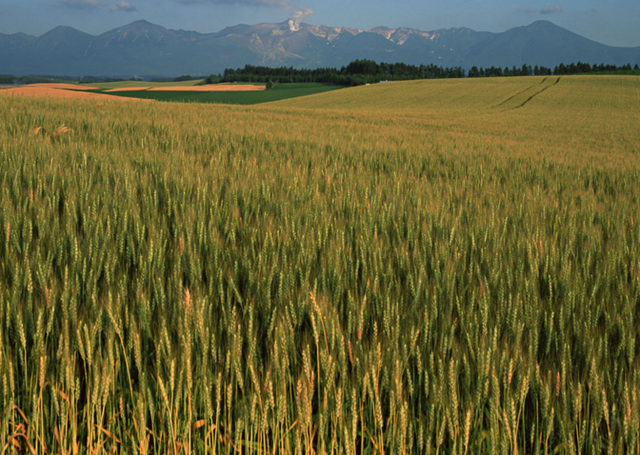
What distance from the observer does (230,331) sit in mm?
1001

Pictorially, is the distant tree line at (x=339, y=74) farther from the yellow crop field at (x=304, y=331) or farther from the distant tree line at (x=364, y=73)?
the yellow crop field at (x=304, y=331)

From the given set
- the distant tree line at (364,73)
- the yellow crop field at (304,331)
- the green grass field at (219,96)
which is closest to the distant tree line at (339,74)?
the distant tree line at (364,73)

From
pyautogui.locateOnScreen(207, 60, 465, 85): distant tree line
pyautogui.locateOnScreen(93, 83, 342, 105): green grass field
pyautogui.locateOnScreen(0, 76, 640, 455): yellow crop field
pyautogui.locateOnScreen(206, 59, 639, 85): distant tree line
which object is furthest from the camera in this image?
pyautogui.locateOnScreen(206, 59, 639, 85): distant tree line

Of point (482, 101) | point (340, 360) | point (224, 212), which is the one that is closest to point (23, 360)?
point (340, 360)

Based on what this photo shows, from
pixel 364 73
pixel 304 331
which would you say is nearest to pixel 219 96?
pixel 364 73

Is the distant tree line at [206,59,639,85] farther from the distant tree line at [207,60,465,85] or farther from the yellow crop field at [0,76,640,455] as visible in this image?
the yellow crop field at [0,76,640,455]

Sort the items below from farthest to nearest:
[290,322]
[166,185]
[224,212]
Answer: [166,185], [224,212], [290,322]

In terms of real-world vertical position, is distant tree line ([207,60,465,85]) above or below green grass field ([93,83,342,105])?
above

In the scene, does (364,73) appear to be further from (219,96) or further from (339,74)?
(219,96)

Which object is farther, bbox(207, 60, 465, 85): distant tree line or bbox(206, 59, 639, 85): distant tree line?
bbox(206, 59, 639, 85): distant tree line

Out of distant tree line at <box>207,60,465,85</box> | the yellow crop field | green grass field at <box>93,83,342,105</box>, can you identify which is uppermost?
distant tree line at <box>207,60,465,85</box>

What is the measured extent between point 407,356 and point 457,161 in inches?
186

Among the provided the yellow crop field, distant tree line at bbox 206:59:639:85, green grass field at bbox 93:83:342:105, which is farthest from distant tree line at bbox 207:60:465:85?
the yellow crop field

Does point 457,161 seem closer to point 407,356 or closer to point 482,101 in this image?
point 407,356
